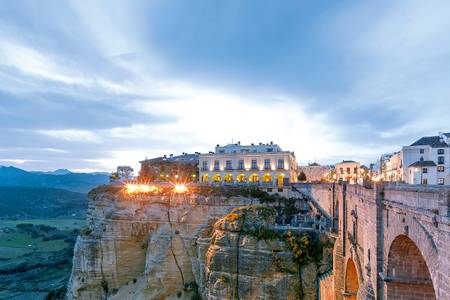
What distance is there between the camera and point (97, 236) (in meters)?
44.3

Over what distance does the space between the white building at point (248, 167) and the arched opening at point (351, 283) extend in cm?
3076

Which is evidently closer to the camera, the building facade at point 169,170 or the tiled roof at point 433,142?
the tiled roof at point 433,142

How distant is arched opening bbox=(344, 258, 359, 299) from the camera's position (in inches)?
850

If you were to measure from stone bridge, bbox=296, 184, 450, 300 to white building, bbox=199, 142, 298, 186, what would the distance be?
3194cm

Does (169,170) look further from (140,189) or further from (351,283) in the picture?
(351,283)

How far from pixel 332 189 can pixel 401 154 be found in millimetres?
31784

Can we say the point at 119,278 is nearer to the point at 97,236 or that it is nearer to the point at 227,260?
the point at 97,236

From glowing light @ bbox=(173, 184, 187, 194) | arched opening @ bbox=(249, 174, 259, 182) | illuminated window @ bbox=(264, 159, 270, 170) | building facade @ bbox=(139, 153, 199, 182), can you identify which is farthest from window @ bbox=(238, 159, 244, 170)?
glowing light @ bbox=(173, 184, 187, 194)

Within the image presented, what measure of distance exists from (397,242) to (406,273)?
4.48ft

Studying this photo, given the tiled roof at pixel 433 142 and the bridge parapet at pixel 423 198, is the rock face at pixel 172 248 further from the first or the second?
the tiled roof at pixel 433 142

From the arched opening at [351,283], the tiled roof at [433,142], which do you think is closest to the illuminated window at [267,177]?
the tiled roof at [433,142]

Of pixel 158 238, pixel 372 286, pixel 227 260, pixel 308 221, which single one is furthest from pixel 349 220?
pixel 158 238

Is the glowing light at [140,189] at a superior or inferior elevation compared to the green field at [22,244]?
superior

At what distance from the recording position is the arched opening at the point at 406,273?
12.3 m
